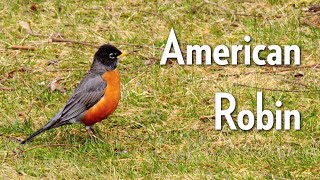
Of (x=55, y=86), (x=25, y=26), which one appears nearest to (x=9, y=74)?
(x=55, y=86)

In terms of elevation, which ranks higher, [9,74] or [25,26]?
[25,26]

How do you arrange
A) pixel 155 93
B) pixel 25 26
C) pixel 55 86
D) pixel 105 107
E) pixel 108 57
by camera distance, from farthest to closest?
1. pixel 25 26
2. pixel 55 86
3. pixel 155 93
4. pixel 108 57
5. pixel 105 107

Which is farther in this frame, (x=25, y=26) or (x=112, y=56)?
(x=25, y=26)

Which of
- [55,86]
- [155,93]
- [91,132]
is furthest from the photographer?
[55,86]

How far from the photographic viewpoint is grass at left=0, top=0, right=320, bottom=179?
5500 millimetres

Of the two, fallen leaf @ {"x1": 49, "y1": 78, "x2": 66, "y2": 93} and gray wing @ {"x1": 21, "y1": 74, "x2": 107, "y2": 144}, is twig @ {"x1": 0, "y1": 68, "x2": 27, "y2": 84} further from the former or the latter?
gray wing @ {"x1": 21, "y1": 74, "x2": 107, "y2": 144}

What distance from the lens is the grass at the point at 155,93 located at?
5.50 metres

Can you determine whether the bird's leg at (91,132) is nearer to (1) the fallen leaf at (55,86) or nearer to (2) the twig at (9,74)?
(1) the fallen leaf at (55,86)

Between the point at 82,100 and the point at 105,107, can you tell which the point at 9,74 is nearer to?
the point at 82,100

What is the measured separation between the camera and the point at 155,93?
6.80 m

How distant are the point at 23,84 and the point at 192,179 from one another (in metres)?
2.28

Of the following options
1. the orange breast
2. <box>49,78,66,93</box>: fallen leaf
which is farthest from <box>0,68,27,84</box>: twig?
→ the orange breast

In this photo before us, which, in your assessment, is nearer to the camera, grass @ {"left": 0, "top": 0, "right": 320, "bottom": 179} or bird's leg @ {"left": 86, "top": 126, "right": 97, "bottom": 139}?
grass @ {"left": 0, "top": 0, "right": 320, "bottom": 179}

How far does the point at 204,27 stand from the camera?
808cm
